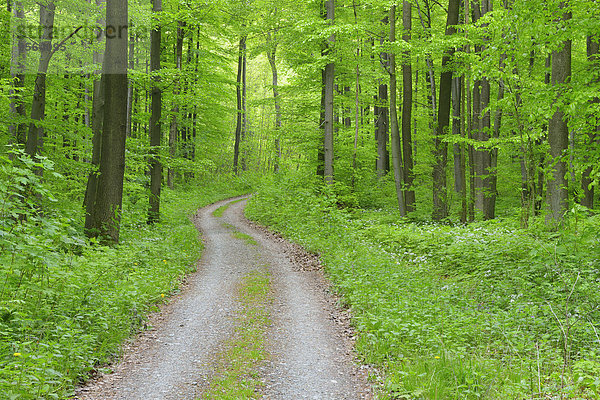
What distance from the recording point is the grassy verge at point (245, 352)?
512 cm

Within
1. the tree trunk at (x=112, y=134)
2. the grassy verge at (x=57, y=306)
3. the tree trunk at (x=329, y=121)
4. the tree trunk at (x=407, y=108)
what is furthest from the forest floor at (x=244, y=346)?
the tree trunk at (x=329, y=121)

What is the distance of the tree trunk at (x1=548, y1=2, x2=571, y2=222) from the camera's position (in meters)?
9.95

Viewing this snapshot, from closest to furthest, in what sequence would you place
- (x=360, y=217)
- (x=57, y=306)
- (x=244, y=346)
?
(x=57, y=306)
(x=244, y=346)
(x=360, y=217)

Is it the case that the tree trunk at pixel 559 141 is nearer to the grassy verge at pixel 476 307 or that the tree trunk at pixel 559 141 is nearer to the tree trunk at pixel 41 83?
the grassy verge at pixel 476 307

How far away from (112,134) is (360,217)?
10930 millimetres

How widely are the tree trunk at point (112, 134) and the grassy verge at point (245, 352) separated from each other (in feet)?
13.6

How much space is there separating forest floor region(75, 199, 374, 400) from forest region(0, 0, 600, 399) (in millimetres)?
399

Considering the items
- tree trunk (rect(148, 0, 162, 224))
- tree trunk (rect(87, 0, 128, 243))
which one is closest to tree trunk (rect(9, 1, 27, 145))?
tree trunk (rect(148, 0, 162, 224))

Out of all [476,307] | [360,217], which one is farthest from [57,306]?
[360,217]

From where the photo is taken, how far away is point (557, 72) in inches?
394

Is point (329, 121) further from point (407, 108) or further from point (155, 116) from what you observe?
point (155, 116)

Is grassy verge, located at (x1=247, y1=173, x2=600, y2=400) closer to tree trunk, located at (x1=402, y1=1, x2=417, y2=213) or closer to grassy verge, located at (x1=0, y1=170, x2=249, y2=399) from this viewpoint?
tree trunk, located at (x1=402, y1=1, x2=417, y2=213)

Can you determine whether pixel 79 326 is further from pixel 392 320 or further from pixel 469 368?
pixel 469 368

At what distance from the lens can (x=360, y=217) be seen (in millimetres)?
17844
